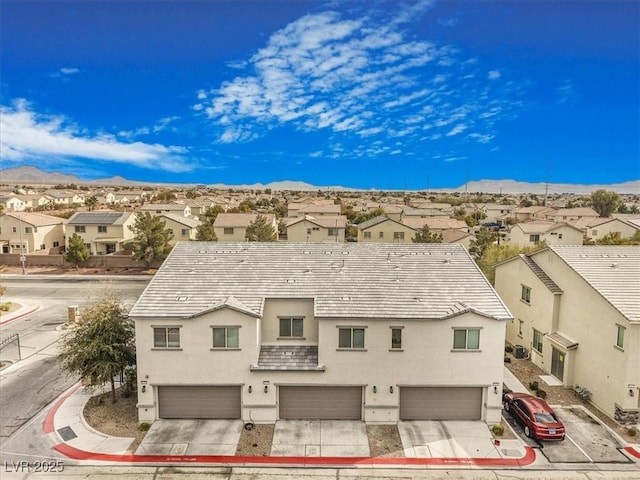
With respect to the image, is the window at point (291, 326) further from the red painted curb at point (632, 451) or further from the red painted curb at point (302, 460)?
the red painted curb at point (632, 451)

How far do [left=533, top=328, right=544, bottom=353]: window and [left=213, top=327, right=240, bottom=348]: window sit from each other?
65.9 ft

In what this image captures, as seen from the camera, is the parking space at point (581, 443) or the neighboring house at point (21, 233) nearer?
the parking space at point (581, 443)

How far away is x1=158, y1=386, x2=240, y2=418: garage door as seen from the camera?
67.6 ft

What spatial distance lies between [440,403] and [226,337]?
11.0 metres

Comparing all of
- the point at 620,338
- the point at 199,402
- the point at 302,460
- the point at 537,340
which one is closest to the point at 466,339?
the point at 620,338

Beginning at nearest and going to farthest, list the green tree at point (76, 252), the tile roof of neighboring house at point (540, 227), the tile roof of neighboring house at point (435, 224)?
the green tree at point (76, 252) < the tile roof of neighboring house at point (540, 227) < the tile roof of neighboring house at point (435, 224)

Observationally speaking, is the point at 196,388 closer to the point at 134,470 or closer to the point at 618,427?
the point at 134,470

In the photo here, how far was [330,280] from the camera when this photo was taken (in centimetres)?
2255

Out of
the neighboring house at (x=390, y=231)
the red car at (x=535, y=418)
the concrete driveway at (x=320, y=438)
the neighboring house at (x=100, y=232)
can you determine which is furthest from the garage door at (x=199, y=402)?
the neighboring house at (x=390, y=231)

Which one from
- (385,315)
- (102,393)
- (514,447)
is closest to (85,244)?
(102,393)

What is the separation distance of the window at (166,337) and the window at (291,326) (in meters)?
5.16

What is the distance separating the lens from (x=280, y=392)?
2053cm

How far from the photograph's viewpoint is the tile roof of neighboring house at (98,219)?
2518 inches

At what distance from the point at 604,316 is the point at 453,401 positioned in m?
9.46
